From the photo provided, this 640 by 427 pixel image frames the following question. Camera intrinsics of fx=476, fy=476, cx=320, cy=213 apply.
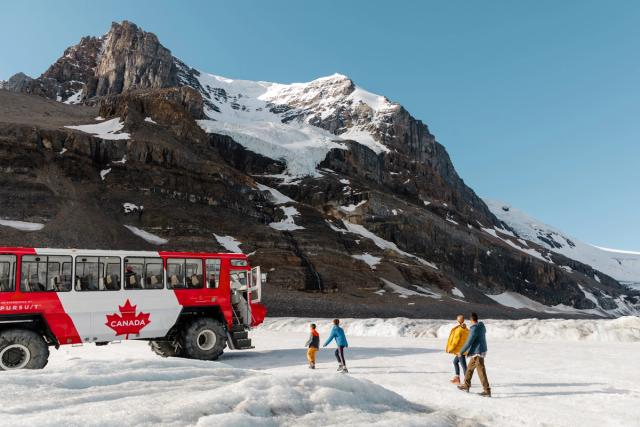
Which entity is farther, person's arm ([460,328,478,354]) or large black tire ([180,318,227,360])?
large black tire ([180,318,227,360])

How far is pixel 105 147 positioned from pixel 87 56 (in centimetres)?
11414

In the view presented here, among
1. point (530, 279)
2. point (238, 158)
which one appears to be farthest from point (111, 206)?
point (530, 279)

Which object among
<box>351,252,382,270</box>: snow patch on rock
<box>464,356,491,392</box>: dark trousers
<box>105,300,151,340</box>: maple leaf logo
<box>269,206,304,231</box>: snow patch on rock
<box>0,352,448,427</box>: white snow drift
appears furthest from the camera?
<box>269,206,304,231</box>: snow patch on rock

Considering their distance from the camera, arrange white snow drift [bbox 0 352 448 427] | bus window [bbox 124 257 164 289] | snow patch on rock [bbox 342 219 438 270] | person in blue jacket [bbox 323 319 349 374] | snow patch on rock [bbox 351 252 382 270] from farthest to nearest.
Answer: snow patch on rock [bbox 342 219 438 270] → snow patch on rock [bbox 351 252 382 270] → bus window [bbox 124 257 164 289] → person in blue jacket [bbox 323 319 349 374] → white snow drift [bbox 0 352 448 427]

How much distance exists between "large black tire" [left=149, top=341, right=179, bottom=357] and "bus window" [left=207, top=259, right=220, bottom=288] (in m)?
2.60

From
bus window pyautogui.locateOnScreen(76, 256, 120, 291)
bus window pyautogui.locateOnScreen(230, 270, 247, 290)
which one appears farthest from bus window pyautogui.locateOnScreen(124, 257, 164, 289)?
bus window pyautogui.locateOnScreen(230, 270, 247, 290)

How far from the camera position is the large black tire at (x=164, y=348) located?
17.6m

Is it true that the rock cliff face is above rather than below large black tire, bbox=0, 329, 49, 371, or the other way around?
above

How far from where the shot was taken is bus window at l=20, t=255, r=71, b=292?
14328 mm

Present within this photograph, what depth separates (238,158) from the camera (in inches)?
4437

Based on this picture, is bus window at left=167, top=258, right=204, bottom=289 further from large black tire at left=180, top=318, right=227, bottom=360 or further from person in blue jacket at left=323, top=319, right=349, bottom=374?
person in blue jacket at left=323, top=319, right=349, bottom=374

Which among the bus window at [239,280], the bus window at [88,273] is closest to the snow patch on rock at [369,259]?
the bus window at [239,280]

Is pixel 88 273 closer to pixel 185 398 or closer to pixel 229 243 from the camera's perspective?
pixel 185 398

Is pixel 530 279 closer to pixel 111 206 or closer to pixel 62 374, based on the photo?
pixel 111 206
